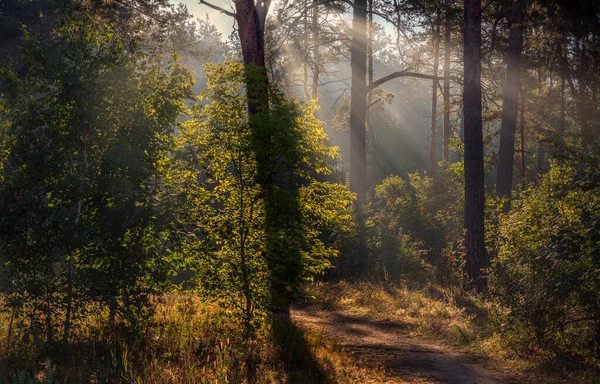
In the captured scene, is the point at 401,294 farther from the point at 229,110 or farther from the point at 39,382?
the point at 39,382

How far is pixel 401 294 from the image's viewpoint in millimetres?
13625

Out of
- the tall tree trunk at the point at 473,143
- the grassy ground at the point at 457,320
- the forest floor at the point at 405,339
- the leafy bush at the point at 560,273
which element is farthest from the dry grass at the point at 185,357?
the tall tree trunk at the point at 473,143

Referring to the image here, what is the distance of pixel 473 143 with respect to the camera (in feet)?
45.2

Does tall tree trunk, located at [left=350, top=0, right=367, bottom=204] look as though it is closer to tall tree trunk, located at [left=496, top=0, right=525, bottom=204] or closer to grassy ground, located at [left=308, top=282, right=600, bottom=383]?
tall tree trunk, located at [left=496, top=0, right=525, bottom=204]

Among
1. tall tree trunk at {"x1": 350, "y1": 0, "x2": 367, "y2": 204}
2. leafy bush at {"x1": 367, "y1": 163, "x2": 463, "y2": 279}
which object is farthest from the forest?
tall tree trunk at {"x1": 350, "y1": 0, "x2": 367, "y2": 204}

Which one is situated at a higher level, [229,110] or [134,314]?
[229,110]

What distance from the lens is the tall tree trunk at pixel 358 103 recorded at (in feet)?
64.7

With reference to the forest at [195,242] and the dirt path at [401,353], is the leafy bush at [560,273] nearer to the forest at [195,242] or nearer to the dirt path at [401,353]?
the forest at [195,242]

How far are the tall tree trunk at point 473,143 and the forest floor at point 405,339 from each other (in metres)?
2.03

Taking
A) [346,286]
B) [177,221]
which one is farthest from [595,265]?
[346,286]

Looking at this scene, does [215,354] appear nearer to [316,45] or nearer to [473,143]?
[473,143]

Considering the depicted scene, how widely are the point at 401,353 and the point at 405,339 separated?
1044 mm

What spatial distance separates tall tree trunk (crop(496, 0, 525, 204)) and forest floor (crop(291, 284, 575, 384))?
775cm

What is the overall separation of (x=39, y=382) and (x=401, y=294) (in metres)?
9.30
